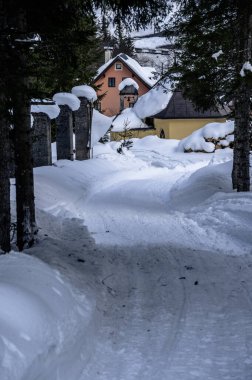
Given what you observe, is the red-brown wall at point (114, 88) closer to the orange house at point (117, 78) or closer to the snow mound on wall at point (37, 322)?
the orange house at point (117, 78)

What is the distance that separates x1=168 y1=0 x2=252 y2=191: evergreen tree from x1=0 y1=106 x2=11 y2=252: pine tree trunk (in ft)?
22.9

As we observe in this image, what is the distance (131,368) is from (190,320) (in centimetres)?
139

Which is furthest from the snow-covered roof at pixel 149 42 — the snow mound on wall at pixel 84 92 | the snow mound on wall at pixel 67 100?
the snow mound on wall at pixel 67 100

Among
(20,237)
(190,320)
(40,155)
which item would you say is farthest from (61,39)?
(40,155)

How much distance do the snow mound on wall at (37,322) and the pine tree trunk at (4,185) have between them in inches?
47.0

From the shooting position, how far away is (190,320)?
5.53 m

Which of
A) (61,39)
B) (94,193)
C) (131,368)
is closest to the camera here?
(131,368)

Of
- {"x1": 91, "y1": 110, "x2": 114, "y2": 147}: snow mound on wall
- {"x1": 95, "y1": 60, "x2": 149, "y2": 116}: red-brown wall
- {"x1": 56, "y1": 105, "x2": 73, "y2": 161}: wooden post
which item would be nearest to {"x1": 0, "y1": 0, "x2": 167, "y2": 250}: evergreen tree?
{"x1": 56, "y1": 105, "x2": 73, "y2": 161}: wooden post

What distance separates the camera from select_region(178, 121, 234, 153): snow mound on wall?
36156 mm

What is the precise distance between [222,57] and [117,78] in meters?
44.1

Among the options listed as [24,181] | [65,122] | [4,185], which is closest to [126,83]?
[65,122]

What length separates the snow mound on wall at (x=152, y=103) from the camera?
44750 mm

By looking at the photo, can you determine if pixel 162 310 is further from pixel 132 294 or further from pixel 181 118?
pixel 181 118

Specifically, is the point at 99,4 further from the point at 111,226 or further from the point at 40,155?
the point at 40,155
